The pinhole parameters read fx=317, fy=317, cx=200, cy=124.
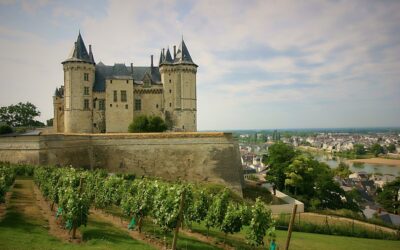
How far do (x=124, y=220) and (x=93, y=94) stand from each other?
2702 cm

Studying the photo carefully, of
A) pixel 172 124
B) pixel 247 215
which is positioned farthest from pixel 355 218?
pixel 172 124

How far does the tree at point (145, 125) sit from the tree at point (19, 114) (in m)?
29.9

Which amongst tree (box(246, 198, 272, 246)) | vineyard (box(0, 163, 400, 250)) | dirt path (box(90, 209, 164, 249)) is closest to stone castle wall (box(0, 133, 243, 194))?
vineyard (box(0, 163, 400, 250))

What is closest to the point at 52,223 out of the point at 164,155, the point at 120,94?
the point at 164,155

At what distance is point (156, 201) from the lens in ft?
45.0

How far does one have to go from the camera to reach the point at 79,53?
38906mm

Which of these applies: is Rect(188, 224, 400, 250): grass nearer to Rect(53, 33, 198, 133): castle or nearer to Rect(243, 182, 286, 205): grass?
Rect(243, 182, 286, 205): grass

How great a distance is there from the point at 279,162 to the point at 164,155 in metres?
14.8

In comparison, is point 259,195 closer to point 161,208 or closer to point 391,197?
point 391,197

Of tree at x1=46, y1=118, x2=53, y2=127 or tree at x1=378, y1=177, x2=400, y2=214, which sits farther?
tree at x1=46, y1=118, x2=53, y2=127

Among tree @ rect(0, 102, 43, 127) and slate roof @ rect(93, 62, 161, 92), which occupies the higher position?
slate roof @ rect(93, 62, 161, 92)

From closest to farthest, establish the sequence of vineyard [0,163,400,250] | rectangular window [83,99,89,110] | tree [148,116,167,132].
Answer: vineyard [0,163,400,250]
tree [148,116,167,132]
rectangular window [83,99,89,110]

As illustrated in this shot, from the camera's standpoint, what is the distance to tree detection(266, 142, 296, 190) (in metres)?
38.0

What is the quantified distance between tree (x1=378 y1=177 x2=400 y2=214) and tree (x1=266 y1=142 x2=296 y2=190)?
1329 centimetres
